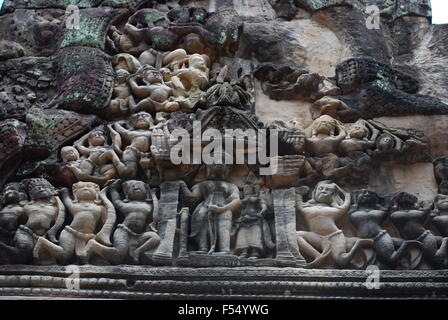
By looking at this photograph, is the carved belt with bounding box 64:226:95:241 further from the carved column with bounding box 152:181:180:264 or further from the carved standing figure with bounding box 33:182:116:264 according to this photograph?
the carved column with bounding box 152:181:180:264

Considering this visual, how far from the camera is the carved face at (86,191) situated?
587 centimetres

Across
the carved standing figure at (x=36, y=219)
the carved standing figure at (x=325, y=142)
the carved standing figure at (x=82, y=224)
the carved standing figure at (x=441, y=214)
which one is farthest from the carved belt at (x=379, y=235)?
the carved standing figure at (x=36, y=219)

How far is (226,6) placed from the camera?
7898 millimetres

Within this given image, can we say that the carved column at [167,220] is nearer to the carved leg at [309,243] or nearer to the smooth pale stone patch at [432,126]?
the carved leg at [309,243]

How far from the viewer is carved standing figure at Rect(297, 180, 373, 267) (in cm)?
553

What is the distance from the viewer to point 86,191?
5.88m

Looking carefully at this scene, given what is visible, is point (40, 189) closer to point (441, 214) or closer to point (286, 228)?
point (286, 228)

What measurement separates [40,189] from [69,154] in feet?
1.51

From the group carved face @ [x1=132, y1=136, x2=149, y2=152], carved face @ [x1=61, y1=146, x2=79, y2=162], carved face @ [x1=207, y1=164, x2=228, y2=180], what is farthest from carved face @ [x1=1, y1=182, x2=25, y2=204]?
carved face @ [x1=207, y1=164, x2=228, y2=180]

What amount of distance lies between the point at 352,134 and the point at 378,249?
122 cm

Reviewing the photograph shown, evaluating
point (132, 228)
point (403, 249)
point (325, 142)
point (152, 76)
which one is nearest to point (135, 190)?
point (132, 228)

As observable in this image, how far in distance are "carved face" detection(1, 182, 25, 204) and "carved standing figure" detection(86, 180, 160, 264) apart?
0.69 m

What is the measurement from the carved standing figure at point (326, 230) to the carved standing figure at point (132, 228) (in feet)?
3.62
